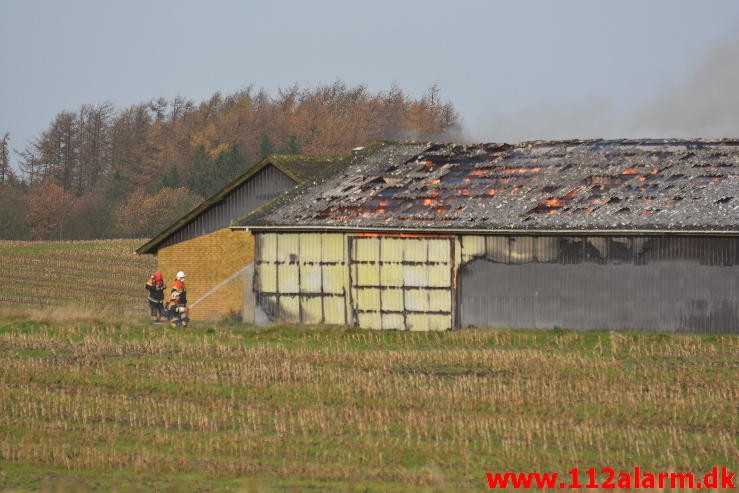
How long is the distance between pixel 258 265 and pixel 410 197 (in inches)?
171

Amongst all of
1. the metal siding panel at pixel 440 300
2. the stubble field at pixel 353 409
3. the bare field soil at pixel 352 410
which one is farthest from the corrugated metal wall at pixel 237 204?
the bare field soil at pixel 352 410

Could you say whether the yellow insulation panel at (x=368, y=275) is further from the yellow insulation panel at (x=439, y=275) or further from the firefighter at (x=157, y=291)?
the firefighter at (x=157, y=291)

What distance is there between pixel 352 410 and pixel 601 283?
13251mm

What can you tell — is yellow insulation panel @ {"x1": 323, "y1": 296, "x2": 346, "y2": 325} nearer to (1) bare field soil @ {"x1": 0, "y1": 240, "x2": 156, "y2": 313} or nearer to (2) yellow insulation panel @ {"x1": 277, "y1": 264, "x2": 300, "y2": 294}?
(2) yellow insulation panel @ {"x1": 277, "y1": 264, "x2": 300, "y2": 294}

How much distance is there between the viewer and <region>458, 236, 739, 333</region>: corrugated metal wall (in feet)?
95.3

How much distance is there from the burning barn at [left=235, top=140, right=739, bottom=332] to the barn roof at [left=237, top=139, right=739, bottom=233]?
0.18ft

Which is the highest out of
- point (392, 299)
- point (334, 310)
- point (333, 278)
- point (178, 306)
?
point (333, 278)

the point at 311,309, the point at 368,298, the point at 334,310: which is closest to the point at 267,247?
the point at 311,309

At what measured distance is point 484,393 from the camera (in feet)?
64.1

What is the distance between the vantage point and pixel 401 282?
105 ft

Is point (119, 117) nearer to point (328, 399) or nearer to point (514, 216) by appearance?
point (514, 216)

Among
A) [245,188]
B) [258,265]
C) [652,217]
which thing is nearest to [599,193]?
[652,217]

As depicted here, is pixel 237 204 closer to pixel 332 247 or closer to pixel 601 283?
pixel 332 247

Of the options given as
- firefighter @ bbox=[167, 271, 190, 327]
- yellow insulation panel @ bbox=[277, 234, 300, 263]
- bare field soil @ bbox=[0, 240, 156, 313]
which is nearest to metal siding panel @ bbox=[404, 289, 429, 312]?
yellow insulation panel @ bbox=[277, 234, 300, 263]
